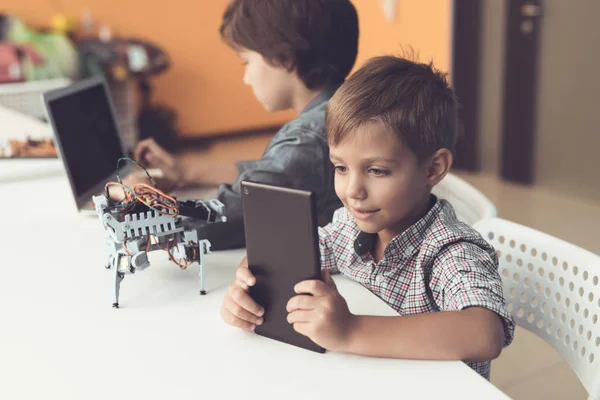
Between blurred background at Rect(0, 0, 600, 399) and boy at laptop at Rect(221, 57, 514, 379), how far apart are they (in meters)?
1.03

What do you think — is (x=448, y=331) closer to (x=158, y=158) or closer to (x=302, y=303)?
(x=302, y=303)

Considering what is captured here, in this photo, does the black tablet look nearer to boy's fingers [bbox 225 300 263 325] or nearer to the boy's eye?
boy's fingers [bbox 225 300 263 325]

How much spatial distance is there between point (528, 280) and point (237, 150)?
3.58 metres

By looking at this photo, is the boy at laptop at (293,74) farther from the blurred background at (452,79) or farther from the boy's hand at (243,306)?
the blurred background at (452,79)

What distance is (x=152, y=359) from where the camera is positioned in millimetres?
757

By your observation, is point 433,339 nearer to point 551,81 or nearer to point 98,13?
point 551,81

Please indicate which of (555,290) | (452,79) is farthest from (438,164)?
(452,79)

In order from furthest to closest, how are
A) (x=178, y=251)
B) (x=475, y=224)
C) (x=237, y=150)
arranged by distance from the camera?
1. (x=237, y=150)
2. (x=475, y=224)
3. (x=178, y=251)

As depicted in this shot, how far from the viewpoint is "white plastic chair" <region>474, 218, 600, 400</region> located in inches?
34.8

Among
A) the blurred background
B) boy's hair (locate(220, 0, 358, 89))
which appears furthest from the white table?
the blurred background

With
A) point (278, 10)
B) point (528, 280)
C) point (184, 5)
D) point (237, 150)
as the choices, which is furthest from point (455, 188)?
point (184, 5)

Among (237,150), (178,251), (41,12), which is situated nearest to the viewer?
(178,251)

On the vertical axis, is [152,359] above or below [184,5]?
below

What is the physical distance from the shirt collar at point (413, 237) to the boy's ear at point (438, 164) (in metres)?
0.04
